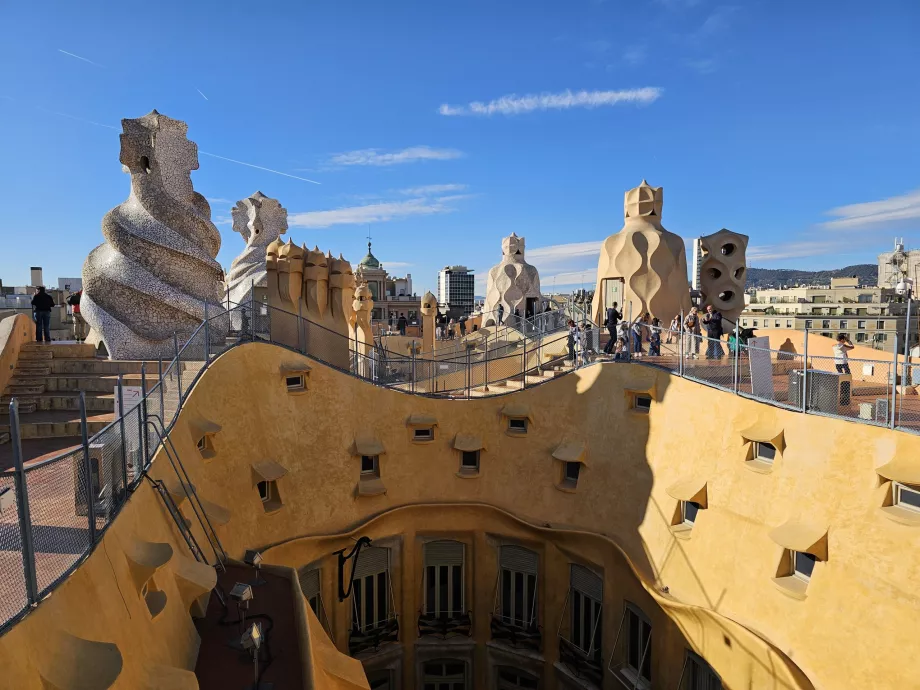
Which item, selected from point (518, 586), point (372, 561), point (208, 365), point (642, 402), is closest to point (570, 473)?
point (642, 402)

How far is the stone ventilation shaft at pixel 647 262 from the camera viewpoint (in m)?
21.2

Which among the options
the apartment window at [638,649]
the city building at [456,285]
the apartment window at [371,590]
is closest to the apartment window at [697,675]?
the apartment window at [638,649]

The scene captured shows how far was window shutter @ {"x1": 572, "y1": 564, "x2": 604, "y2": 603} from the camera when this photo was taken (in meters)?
13.0

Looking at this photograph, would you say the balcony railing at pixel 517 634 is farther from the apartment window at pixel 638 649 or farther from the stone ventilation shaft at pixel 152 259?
the stone ventilation shaft at pixel 152 259

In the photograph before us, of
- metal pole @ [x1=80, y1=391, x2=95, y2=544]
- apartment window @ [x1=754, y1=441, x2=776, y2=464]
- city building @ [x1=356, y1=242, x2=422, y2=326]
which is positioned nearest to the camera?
metal pole @ [x1=80, y1=391, x2=95, y2=544]

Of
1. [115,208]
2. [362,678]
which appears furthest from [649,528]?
[115,208]

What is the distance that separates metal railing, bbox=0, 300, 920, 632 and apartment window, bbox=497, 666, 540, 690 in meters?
6.98

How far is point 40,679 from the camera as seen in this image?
4.14m

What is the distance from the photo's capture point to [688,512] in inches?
448

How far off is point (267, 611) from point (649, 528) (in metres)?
7.59

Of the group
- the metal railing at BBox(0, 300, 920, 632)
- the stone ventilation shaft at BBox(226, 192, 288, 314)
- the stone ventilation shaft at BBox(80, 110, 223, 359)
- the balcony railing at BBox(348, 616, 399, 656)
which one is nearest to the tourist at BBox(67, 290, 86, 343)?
the stone ventilation shaft at BBox(80, 110, 223, 359)

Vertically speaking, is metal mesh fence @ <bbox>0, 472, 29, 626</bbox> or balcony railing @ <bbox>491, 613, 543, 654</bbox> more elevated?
metal mesh fence @ <bbox>0, 472, 29, 626</bbox>

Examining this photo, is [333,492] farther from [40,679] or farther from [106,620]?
[40,679]

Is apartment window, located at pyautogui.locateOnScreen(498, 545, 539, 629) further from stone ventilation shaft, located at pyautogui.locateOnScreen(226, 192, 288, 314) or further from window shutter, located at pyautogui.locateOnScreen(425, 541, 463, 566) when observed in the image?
stone ventilation shaft, located at pyautogui.locateOnScreen(226, 192, 288, 314)
